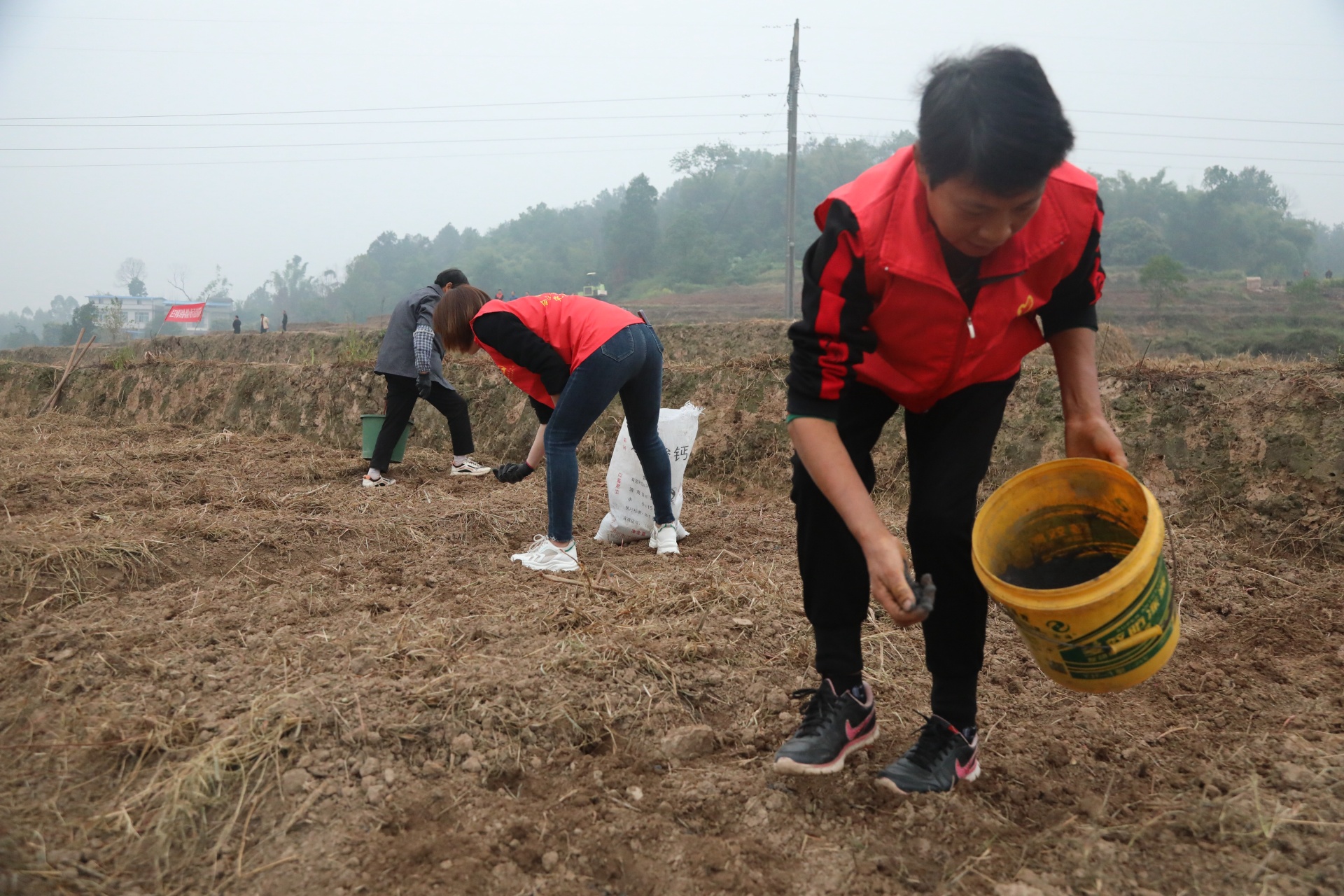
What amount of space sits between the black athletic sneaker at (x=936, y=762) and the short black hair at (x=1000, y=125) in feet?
3.51

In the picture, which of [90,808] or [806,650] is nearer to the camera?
[90,808]

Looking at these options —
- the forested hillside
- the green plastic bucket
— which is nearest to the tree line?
the forested hillside

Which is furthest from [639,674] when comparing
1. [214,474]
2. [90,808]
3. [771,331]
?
[771,331]

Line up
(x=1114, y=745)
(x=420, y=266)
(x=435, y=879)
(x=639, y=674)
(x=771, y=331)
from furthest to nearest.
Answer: (x=420, y=266) < (x=771, y=331) < (x=639, y=674) < (x=1114, y=745) < (x=435, y=879)

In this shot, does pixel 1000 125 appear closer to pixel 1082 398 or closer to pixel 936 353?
pixel 936 353

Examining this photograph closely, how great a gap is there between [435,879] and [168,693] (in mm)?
970

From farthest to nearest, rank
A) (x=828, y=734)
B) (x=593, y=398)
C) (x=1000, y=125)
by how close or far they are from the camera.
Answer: (x=593, y=398) → (x=828, y=734) → (x=1000, y=125)

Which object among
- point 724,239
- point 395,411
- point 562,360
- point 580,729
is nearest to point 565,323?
point 562,360

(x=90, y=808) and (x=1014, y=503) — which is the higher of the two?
(x=1014, y=503)

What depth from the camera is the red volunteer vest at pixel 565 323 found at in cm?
338

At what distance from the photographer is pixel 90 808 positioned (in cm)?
166

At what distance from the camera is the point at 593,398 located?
3402 mm

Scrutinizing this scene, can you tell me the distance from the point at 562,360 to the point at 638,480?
0.80 meters

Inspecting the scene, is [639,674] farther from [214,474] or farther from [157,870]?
[214,474]
